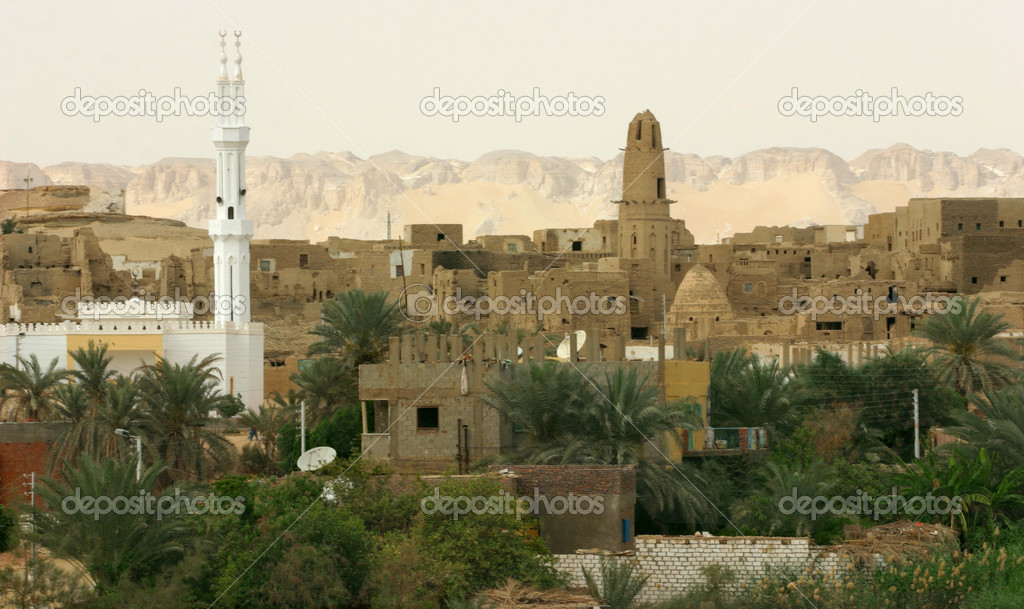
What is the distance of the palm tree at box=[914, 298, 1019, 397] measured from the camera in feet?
123

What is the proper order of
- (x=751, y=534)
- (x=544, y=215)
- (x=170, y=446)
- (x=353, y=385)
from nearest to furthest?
(x=751, y=534)
(x=170, y=446)
(x=353, y=385)
(x=544, y=215)

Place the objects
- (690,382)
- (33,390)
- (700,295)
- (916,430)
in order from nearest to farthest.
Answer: (690,382) < (916,430) < (33,390) < (700,295)

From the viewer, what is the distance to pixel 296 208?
133m

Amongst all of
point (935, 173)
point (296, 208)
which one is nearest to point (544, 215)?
point (296, 208)

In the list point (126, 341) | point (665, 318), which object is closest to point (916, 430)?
point (126, 341)

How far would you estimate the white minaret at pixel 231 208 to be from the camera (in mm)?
49688

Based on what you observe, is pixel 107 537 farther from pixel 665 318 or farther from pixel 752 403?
pixel 665 318

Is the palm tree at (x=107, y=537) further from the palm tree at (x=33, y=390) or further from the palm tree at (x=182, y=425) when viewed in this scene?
the palm tree at (x=33, y=390)

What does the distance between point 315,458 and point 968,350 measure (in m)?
14.2

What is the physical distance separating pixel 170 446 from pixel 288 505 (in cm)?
641

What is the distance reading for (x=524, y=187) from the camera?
456 feet

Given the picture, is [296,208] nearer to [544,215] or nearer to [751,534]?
[544,215]

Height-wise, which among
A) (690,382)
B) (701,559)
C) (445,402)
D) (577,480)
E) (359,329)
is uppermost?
(359,329)

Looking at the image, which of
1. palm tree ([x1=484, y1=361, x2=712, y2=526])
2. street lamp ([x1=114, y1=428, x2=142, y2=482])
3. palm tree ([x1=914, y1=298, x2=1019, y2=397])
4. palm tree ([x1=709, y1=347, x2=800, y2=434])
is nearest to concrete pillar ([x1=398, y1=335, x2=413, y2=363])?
palm tree ([x1=484, y1=361, x2=712, y2=526])
